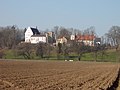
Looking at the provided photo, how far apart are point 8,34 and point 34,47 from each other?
3930 cm

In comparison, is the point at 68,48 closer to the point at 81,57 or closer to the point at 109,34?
the point at 81,57

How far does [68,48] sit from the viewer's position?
507 ft

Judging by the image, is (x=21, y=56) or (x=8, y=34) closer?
(x=21, y=56)

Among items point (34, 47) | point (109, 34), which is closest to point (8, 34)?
point (34, 47)

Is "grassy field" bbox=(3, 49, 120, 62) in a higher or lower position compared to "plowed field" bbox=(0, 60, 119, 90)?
higher

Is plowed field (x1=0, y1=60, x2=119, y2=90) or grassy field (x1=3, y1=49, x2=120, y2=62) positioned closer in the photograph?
plowed field (x1=0, y1=60, x2=119, y2=90)

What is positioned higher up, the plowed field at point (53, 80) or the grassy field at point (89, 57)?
the grassy field at point (89, 57)

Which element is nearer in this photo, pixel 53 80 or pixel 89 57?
pixel 53 80

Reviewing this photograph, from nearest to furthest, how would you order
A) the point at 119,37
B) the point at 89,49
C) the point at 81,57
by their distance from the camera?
the point at 81,57
the point at 89,49
the point at 119,37

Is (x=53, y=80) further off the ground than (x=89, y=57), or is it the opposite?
(x=89, y=57)

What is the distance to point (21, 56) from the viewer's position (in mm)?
150000

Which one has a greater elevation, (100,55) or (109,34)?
(109,34)

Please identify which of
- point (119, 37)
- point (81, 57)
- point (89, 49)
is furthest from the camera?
point (119, 37)

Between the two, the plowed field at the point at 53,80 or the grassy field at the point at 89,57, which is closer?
the plowed field at the point at 53,80
